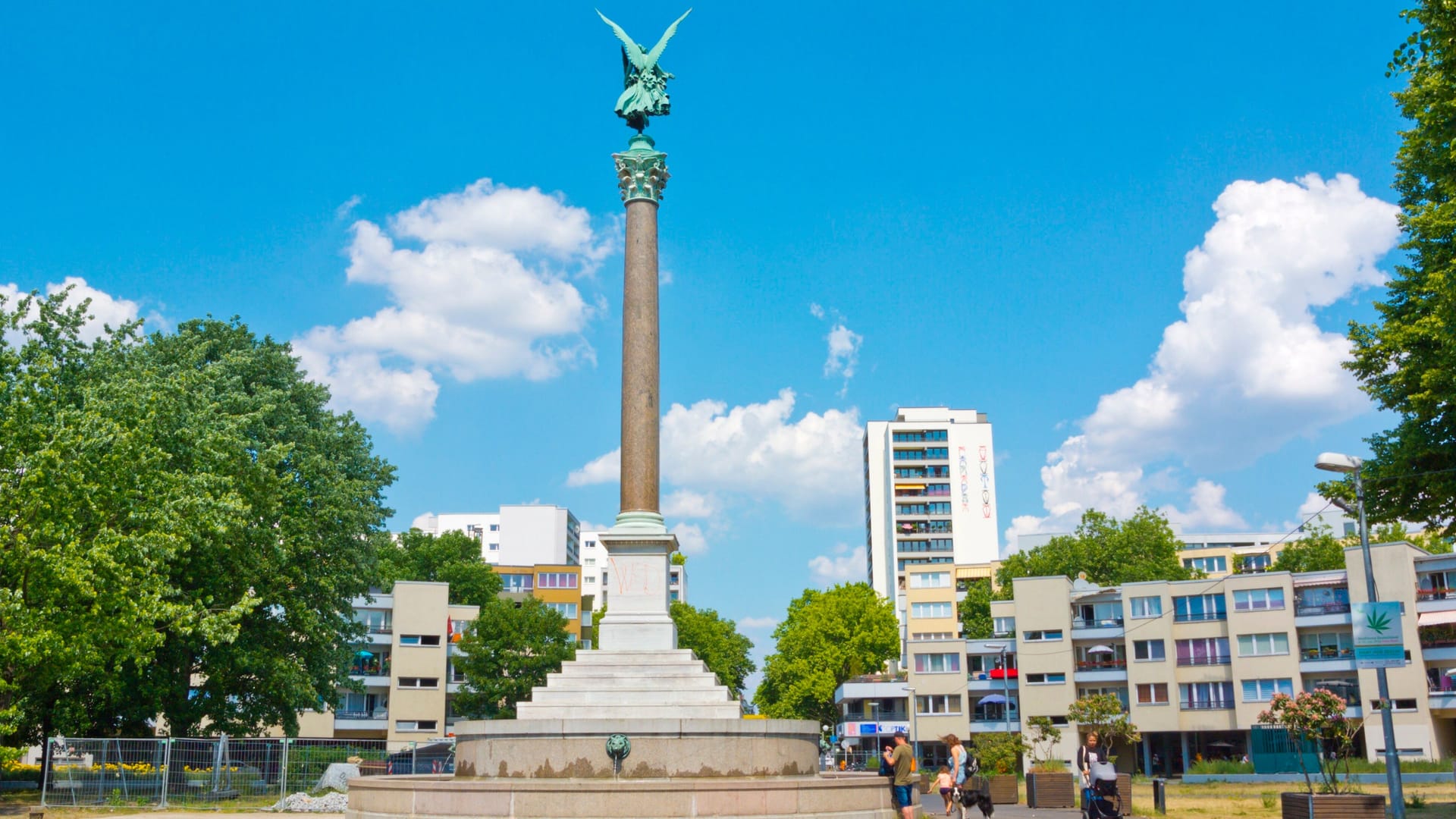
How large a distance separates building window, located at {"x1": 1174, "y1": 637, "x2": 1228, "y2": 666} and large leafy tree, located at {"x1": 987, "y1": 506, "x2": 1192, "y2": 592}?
1779cm

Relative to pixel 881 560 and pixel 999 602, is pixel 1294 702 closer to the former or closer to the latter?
pixel 999 602

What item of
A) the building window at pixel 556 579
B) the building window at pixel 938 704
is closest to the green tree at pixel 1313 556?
the building window at pixel 938 704

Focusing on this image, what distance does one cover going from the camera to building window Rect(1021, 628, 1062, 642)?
232 ft

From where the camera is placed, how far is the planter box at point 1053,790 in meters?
34.3

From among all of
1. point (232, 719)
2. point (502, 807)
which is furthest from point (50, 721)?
point (502, 807)

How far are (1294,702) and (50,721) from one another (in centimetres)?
3418

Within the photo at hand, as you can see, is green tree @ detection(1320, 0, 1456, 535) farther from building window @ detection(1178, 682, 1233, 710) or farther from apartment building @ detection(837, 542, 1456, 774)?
building window @ detection(1178, 682, 1233, 710)

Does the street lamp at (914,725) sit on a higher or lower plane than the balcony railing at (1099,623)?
lower

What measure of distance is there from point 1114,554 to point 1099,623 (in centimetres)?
1731

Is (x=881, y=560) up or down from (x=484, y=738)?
up

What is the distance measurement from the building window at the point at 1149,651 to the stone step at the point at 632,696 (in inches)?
1981

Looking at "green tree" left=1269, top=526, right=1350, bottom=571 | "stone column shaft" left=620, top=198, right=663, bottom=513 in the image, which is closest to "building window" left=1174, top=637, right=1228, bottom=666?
"green tree" left=1269, top=526, right=1350, bottom=571

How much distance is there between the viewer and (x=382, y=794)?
64.5ft

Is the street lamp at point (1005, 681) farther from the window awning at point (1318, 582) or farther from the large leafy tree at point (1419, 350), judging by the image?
the large leafy tree at point (1419, 350)
